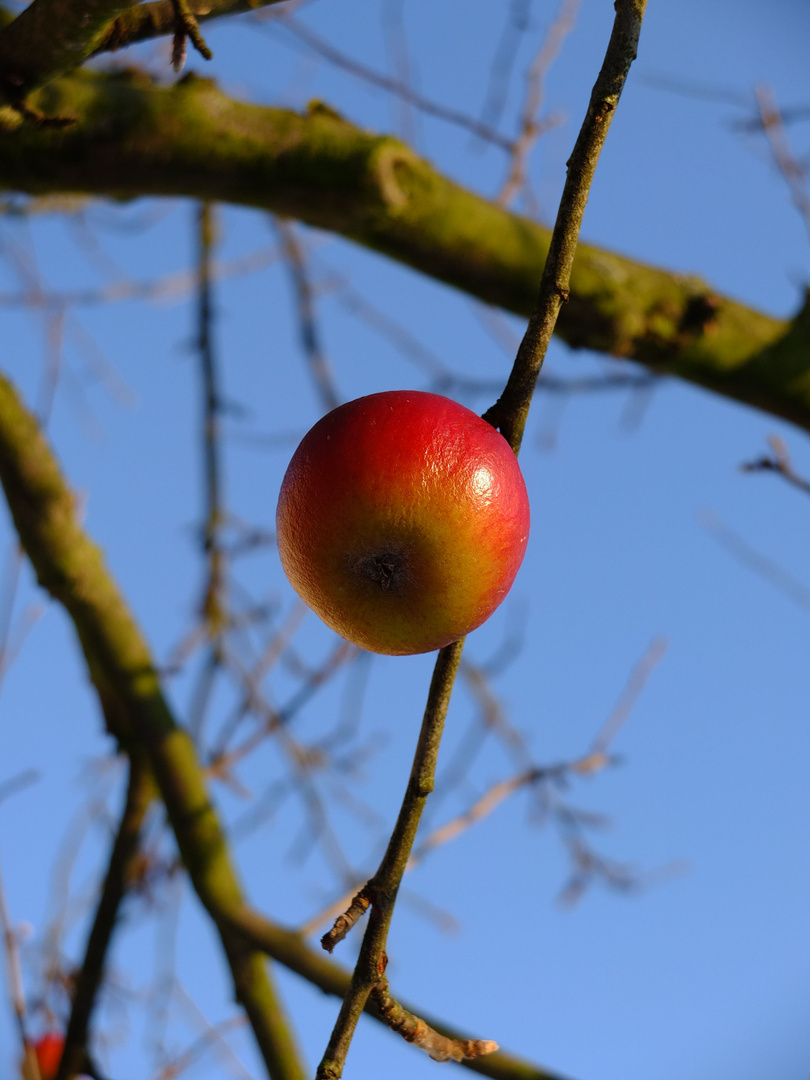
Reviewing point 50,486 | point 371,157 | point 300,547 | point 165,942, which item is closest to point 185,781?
point 165,942

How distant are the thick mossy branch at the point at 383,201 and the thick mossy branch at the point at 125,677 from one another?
67 centimetres

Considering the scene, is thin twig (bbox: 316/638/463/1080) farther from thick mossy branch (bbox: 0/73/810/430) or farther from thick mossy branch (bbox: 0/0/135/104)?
thick mossy branch (bbox: 0/73/810/430)

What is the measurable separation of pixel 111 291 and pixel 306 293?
3.53 feet

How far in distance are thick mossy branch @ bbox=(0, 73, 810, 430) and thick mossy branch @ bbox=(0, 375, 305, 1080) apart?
0.67m

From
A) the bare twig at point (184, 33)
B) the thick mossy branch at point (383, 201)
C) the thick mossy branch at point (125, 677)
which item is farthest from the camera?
the thick mossy branch at point (125, 677)

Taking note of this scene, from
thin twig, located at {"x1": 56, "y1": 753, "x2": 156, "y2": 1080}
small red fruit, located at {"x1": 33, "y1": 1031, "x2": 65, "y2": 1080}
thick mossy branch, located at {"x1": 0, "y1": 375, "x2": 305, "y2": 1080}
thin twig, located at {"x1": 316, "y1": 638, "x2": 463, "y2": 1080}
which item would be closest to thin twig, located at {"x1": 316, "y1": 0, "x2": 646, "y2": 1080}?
thin twig, located at {"x1": 316, "y1": 638, "x2": 463, "y2": 1080}

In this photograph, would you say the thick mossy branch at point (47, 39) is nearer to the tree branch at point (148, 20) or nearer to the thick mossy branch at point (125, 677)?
the tree branch at point (148, 20)

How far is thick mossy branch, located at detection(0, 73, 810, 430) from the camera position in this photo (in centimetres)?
216

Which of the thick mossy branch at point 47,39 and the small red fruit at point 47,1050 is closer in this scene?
the thick mossy branch at point 47,39

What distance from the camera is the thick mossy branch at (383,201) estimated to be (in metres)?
2.16

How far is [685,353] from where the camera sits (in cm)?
254

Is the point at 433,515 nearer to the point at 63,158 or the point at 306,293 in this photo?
the point at 63,158

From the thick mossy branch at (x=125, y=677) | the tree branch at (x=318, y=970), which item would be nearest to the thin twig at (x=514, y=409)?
A: the tree branch at (x=318, y=970)

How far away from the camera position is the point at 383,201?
229 cm
